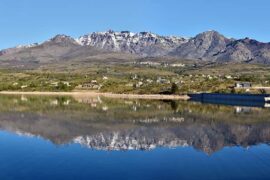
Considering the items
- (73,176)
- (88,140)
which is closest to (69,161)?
(73,176)

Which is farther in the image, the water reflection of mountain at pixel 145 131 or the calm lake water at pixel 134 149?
the water reflection of mountain at pixel 145 131

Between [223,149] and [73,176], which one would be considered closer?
[73,176]

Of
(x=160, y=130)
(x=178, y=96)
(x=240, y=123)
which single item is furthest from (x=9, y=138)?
(x=178, y=96)

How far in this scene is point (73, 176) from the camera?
2672 cm

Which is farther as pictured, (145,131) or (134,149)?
(145,131)

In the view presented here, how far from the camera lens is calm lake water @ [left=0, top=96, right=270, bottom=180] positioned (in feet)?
92.2

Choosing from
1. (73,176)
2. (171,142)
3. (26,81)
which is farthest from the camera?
(26,81)

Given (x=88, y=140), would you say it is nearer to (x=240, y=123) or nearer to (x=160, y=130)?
(x=160, y=130)

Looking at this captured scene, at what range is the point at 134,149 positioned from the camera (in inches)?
1478

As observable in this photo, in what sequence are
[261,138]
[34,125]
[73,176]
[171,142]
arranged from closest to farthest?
[73,176], [171,142], [261,138], [34,125]

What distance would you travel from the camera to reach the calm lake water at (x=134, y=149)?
92.2 ft

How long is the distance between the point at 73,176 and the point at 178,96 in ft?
360

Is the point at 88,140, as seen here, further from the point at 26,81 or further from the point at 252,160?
the point at 26,81

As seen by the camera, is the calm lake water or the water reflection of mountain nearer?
the calm lake water
